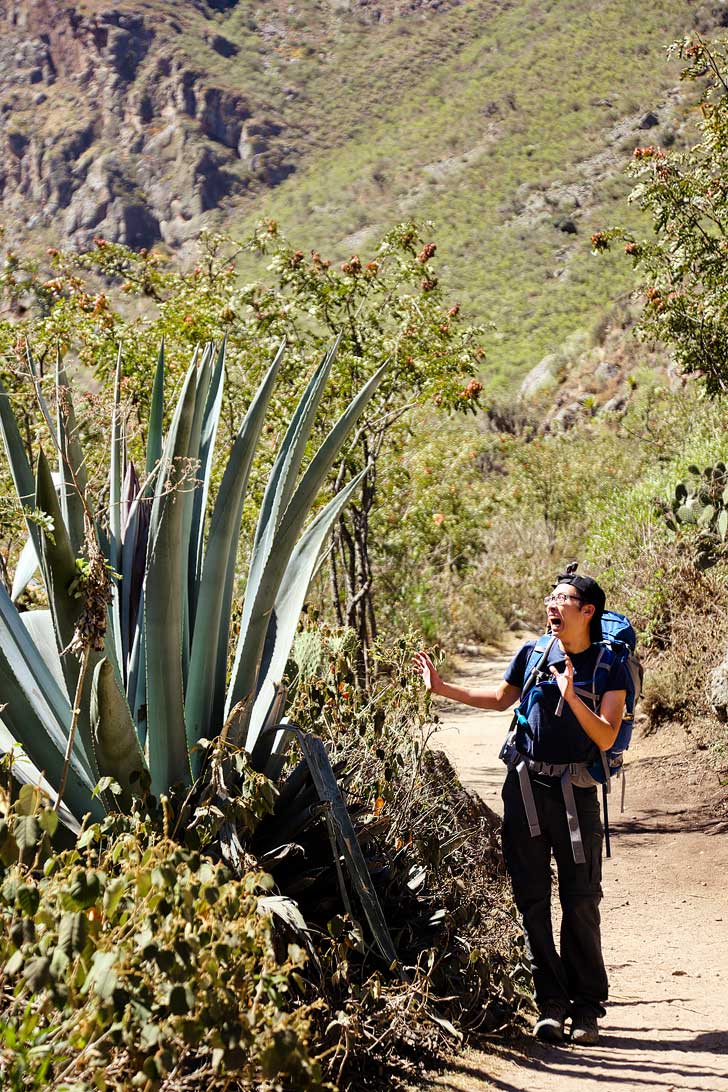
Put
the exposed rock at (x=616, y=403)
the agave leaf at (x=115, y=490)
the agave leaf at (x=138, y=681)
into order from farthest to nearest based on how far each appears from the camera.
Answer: the exposed rock at (x=616, y=403) < the agave leaf at (x=115, y=490) < the agave leaf at (x=138, y=681)

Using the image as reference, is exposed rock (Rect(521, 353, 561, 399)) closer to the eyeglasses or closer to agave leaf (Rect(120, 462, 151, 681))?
the eyeglasses

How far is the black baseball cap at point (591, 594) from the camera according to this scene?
141 inches

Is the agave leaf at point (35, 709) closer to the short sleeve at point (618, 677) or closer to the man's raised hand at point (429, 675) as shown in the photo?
the man's raised hand at point (429, 675)

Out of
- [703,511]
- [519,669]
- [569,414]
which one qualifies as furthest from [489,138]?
[519,669]

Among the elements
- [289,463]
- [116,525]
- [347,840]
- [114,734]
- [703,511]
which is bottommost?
[703,511]

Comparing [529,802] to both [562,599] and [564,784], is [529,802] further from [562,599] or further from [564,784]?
[562,599]

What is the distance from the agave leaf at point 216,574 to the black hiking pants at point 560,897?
3.74 feet

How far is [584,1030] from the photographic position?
3.48 meters

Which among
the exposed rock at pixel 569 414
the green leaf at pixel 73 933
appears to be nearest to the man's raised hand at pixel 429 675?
the green leaf at pixel 73 933

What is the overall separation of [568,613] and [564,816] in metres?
0.67

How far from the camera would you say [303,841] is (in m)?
3.31

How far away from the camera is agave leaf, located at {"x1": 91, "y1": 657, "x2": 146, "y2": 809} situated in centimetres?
267

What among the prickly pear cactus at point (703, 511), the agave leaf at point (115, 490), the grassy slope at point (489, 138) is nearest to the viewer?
the agave leaf at point (115, 490)

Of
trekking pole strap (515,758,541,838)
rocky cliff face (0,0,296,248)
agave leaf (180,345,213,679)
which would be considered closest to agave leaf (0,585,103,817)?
agave leaf (180,345,213,679)
